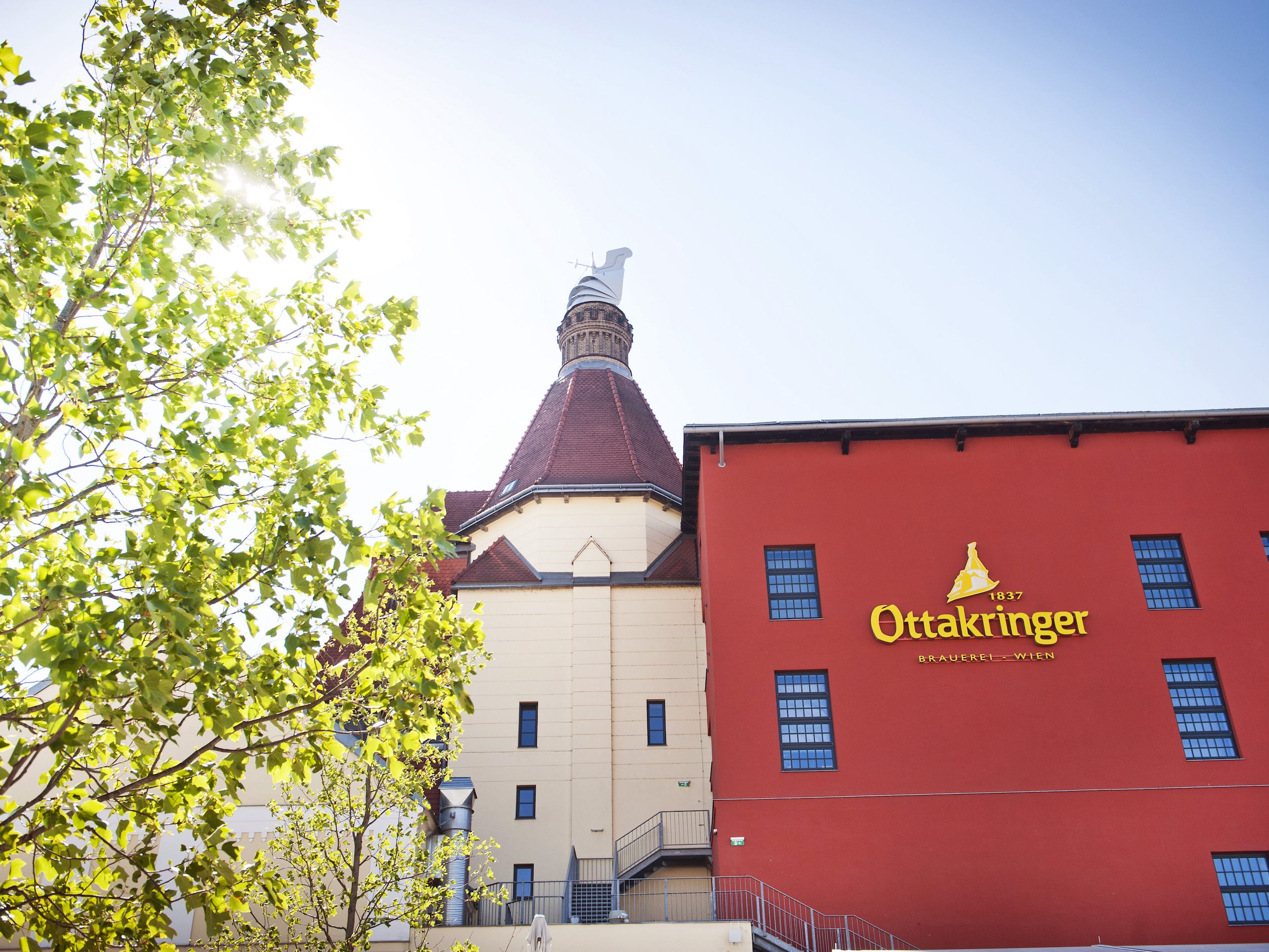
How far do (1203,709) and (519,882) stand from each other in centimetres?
1584

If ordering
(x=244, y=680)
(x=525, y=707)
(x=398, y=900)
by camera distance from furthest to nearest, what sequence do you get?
(x=525, y=707), (x=398, y=900), (x=244, y=680)

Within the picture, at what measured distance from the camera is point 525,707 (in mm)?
23953

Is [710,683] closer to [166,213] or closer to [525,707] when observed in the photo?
[525,707]

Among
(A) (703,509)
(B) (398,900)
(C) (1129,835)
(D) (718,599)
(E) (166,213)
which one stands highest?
(A) (703,509)

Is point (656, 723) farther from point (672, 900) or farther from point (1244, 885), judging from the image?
point (1244, 885)

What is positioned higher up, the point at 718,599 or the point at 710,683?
the point at 718,599

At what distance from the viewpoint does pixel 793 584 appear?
1988 cm

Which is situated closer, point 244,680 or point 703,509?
point 244,680

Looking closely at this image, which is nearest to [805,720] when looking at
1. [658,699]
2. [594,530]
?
[658,699]

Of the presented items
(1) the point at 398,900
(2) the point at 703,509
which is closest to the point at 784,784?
(2) the point at 703,509

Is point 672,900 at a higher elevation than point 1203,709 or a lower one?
lower

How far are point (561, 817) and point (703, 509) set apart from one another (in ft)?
28.8

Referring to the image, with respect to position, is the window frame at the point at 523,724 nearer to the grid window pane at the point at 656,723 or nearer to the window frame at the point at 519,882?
the window frame at the point at 519,882

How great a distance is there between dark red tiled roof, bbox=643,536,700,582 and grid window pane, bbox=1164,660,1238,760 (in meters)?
11.7
